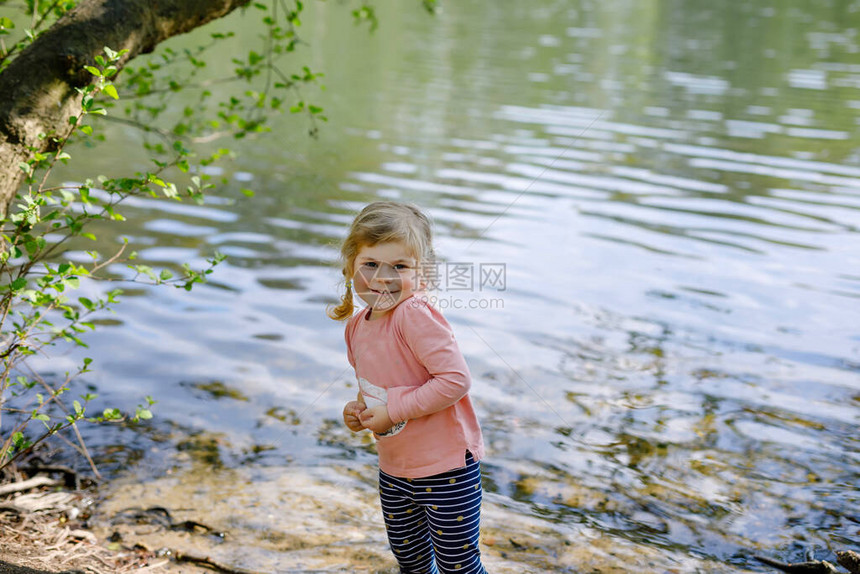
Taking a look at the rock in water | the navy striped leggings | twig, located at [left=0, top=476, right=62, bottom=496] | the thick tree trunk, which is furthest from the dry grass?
the rock in water

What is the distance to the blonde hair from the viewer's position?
8.43ft

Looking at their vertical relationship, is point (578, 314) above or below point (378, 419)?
below

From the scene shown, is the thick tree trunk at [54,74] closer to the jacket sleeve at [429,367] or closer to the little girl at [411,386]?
the little girl at [411,386]

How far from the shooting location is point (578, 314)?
254 inches

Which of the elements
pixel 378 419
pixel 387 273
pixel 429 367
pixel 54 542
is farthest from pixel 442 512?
pixel 54 542

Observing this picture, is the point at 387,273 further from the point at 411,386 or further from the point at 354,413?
the point at 354,413

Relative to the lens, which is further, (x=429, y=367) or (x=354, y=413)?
(x=354, y=413)

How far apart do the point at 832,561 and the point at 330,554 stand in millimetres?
2155

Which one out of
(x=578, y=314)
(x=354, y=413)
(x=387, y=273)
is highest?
(x=387, y=273)

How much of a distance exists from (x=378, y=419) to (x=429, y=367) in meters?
0.24

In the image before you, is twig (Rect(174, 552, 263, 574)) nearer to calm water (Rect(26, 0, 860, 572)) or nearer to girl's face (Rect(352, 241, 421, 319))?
calm water (Rect(26, 0, 860, 572))

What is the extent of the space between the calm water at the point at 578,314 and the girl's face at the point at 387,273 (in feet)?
4.93

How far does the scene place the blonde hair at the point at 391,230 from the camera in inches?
101

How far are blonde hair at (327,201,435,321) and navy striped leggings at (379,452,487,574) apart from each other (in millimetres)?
683
